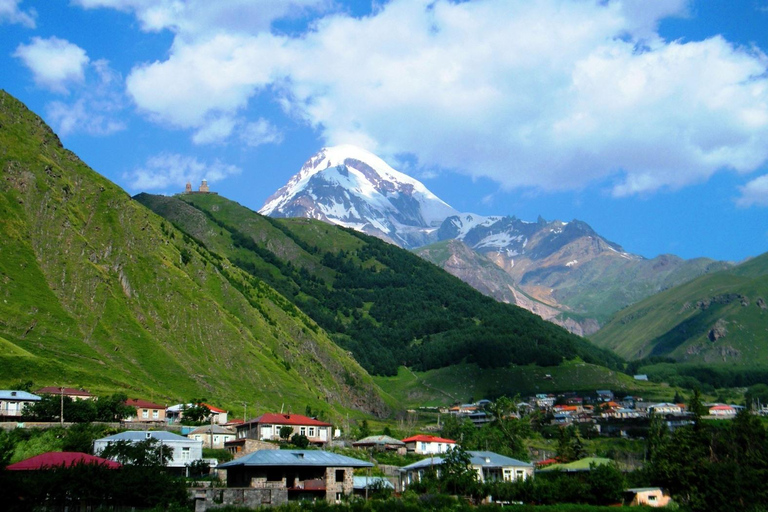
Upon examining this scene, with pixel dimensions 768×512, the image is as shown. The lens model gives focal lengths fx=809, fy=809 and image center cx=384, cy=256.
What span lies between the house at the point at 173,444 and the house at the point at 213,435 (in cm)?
856

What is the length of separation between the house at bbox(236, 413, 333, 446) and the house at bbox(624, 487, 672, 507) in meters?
51.1

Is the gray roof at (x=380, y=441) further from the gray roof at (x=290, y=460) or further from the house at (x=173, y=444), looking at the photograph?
the gray roof at (x=290, y=460)

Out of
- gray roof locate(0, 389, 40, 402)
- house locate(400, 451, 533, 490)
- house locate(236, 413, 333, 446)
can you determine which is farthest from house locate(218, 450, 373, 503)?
gray roof locate(0, 389, 40, 402)

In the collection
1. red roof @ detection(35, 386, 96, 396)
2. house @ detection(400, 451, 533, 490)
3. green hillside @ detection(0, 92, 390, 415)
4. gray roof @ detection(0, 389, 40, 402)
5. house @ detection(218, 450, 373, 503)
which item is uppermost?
green hillside @ detection(0, 92, 390, 415)

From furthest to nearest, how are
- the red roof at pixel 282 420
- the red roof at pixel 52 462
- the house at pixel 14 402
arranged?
1. the red roof at pixel 282 420
2. the house at pixel 14 402
3. the red roof at pixel 52 462

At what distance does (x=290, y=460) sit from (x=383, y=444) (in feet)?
207

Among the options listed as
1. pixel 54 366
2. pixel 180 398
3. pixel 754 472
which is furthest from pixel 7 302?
pixel 754 472

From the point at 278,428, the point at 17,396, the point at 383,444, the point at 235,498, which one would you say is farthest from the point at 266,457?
the point at 383,444

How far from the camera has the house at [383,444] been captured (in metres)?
136

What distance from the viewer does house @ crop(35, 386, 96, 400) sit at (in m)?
125

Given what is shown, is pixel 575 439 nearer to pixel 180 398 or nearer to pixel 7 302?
pixel 180 398

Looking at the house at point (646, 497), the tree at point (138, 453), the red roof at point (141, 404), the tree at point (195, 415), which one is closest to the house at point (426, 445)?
the tree at point (195, 415)

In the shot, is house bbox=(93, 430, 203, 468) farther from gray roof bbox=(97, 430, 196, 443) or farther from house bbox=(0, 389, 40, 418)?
house bbox=(0, 389, 40, 418)

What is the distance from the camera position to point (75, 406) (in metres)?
115
